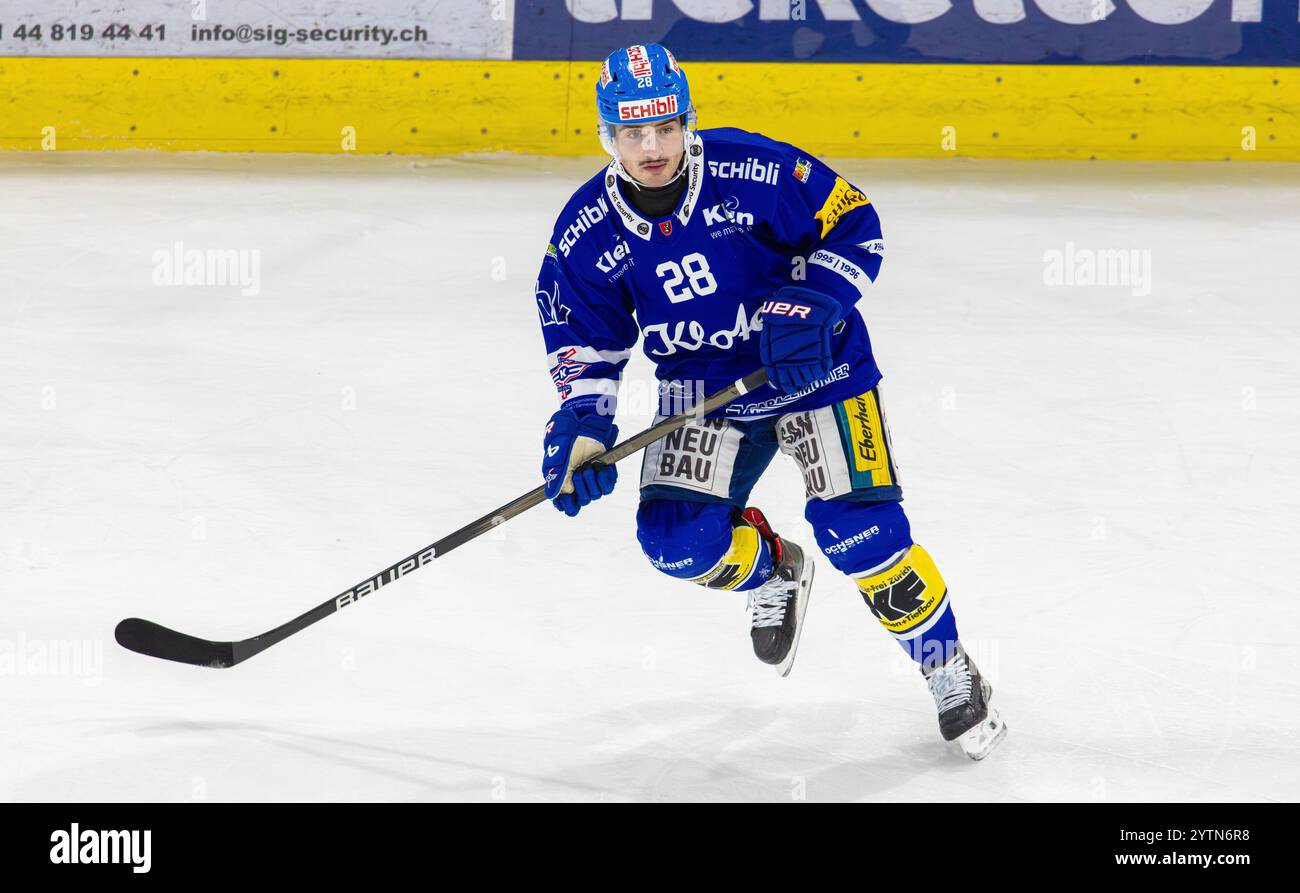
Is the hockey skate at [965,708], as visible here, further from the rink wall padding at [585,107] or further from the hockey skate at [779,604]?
the rink wall padding at [585,107]

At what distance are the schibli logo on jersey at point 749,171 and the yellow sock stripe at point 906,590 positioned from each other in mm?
721

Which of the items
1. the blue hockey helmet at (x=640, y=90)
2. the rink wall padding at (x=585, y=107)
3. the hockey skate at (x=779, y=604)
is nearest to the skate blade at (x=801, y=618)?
the hockey skate at (x=779, y=604)

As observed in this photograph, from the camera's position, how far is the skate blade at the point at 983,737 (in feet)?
8.89

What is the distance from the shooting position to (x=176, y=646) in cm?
301

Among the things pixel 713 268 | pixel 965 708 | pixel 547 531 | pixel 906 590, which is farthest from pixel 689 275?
pixel 547 531

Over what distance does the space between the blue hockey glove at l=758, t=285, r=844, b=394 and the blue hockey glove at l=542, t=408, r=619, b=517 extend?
37 cm

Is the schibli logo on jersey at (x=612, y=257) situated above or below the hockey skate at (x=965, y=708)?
above

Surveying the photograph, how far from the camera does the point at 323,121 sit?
7.56 meters

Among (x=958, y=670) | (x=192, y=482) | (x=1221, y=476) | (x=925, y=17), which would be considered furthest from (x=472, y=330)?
(x=925, y=17)

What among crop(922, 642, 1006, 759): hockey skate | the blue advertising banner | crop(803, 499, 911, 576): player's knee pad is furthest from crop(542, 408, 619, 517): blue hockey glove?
the blue advertising banner

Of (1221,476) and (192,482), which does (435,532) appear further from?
(1221,476)

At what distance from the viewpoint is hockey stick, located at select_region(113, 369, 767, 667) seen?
2.84 metres

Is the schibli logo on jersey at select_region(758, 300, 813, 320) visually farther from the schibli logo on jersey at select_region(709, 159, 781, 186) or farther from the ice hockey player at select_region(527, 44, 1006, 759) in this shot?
the schibli logo on jersey at select_region(709, 159, 781, 186)

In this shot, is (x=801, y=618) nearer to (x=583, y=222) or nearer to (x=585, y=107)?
(x=583, y=222)
